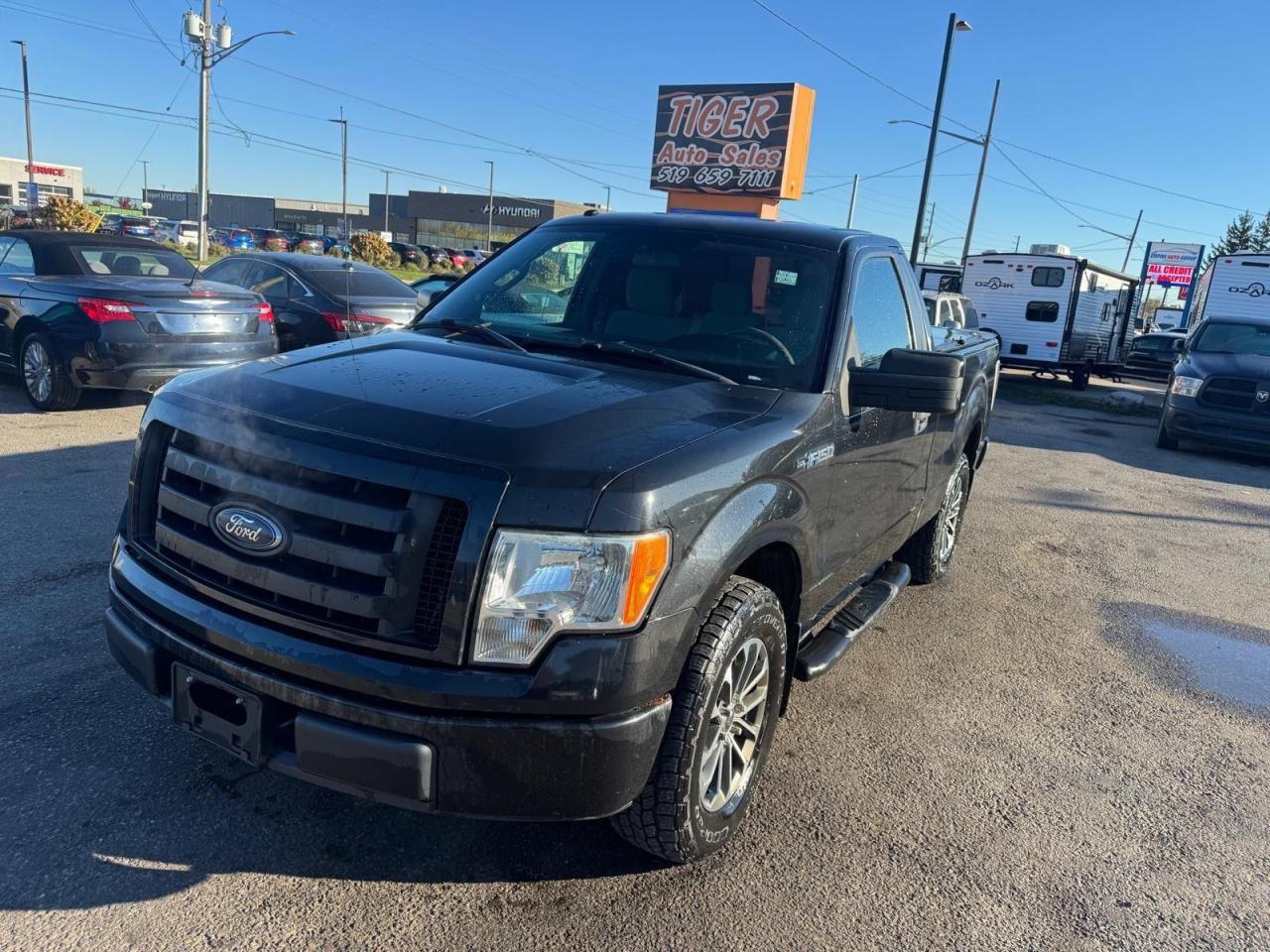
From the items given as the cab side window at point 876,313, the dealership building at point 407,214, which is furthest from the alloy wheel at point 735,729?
the dealership building at point 407,214

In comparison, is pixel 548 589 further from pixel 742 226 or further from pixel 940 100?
pixel 940 100

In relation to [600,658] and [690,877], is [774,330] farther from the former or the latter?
[690,877]

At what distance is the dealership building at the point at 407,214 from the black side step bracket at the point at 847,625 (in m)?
79.6

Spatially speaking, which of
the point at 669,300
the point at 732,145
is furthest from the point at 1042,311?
the point at 669,300

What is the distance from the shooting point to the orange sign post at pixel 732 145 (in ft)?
63.0

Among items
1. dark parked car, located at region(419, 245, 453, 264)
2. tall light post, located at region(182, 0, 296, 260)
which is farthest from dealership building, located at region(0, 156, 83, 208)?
tall light post, located at region(182, 0, 296, 260)

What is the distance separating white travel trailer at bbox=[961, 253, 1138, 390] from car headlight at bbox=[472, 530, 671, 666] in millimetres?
20214

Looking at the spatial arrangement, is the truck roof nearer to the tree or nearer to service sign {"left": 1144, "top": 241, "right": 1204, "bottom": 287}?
the tree

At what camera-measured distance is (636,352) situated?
3.21 meters

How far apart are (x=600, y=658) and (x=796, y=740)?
Answer: 1671 millimetres

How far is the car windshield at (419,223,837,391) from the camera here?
3.28 meters

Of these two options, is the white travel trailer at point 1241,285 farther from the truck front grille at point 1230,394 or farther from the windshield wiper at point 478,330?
the windshield wiper at point 478,330

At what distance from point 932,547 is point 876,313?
1959 mm

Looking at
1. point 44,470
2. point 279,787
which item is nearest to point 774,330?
point 279,787
